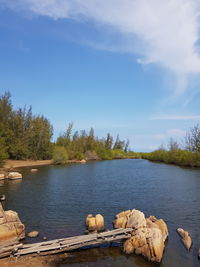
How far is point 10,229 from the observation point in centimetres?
1473

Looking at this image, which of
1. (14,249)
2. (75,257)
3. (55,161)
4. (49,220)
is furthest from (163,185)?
(55,161)

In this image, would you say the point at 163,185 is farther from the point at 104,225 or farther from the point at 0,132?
the point at 0,132

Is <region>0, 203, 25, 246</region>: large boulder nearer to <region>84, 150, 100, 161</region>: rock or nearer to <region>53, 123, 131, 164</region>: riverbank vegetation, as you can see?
<region>53, 123, 131, 164</region>: riverbank vegetation

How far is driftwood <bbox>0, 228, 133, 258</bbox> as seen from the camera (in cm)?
1254

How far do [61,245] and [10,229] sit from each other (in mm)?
4105

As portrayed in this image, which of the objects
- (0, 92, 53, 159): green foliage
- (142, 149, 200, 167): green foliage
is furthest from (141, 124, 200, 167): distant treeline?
(0, 92, 53, 159): green foliage

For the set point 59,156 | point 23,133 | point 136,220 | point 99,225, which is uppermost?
point 23,133

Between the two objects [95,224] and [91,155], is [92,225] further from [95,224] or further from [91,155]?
[91,155]

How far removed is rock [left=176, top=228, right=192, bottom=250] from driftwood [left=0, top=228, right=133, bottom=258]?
361 centimetres

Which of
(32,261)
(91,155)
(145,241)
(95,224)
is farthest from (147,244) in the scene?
(91,155)

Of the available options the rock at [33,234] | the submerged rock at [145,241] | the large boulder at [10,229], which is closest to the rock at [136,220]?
the submerged rock at [145,241]

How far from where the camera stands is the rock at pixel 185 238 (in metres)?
14.0

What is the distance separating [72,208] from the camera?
22016 millimetres

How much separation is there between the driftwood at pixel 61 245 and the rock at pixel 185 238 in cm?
361
